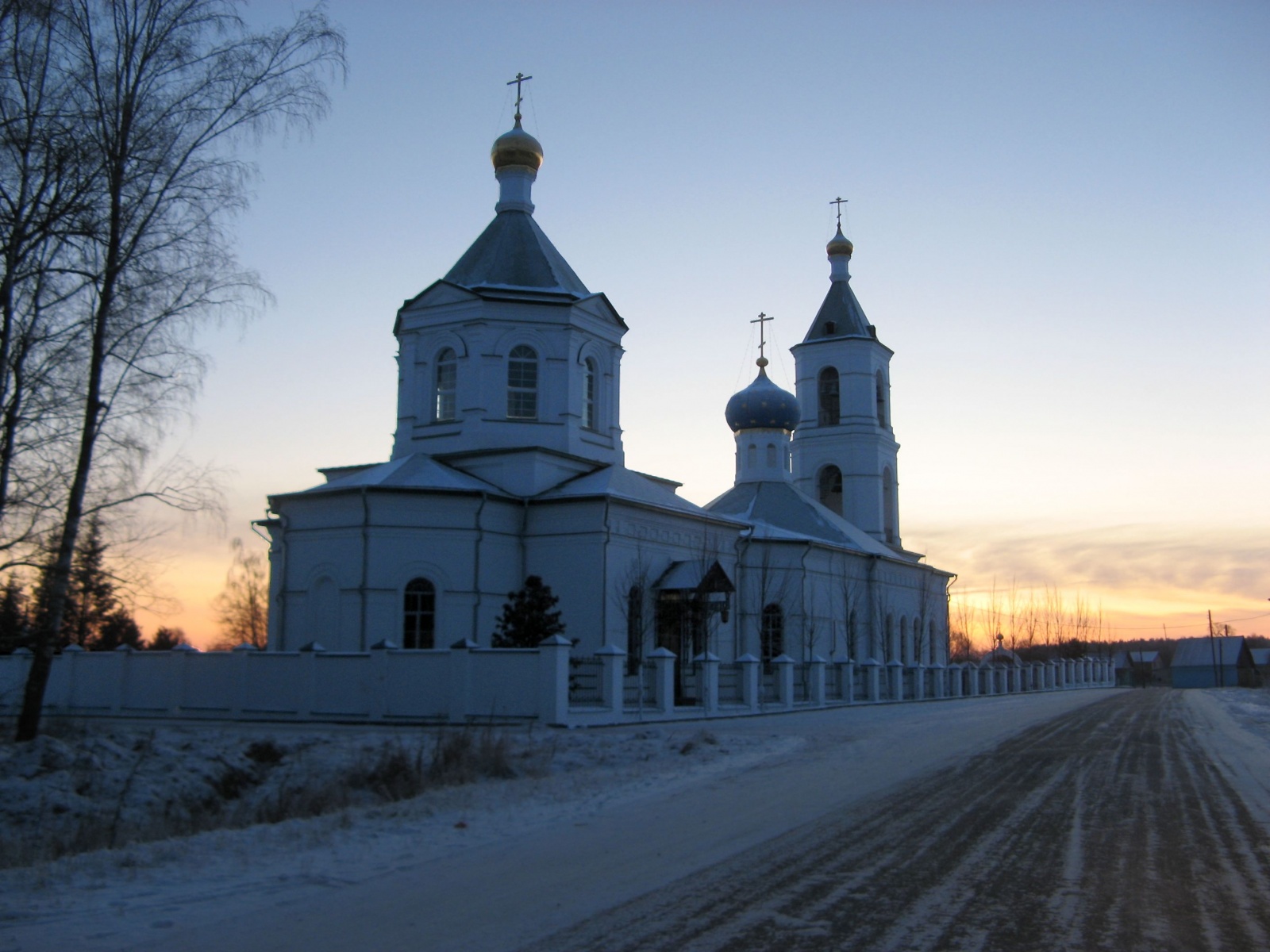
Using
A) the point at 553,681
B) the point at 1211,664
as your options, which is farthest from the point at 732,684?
the point at 1211,664

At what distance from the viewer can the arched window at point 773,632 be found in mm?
33812

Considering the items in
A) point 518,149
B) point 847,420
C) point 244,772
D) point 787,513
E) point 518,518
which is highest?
point 518,149

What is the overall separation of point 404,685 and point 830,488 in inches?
1163

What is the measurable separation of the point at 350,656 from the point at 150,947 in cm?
1461

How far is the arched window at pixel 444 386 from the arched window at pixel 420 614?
510 cm

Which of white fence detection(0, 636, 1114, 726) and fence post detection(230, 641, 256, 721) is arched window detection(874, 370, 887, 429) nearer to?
white fence detection(0, 636, 1114, 726)

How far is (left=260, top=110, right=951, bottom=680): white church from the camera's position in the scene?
79.5 feet

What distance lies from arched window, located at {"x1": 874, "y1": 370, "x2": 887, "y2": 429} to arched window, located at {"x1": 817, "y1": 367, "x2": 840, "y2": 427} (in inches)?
66.6

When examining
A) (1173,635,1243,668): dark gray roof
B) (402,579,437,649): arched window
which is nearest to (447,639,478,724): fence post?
(402,579,437,649): arched window

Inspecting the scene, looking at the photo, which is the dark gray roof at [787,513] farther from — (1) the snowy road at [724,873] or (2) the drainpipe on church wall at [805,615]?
(1) the snowy road at [724,873]

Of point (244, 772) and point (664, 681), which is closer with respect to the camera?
point (244, 772)

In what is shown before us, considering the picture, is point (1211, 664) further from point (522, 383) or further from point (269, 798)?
point (269, 798)

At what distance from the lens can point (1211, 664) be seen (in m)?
81.6

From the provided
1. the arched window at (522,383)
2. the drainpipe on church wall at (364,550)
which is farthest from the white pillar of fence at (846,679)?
the drainpipe on church wall at (364,550)
